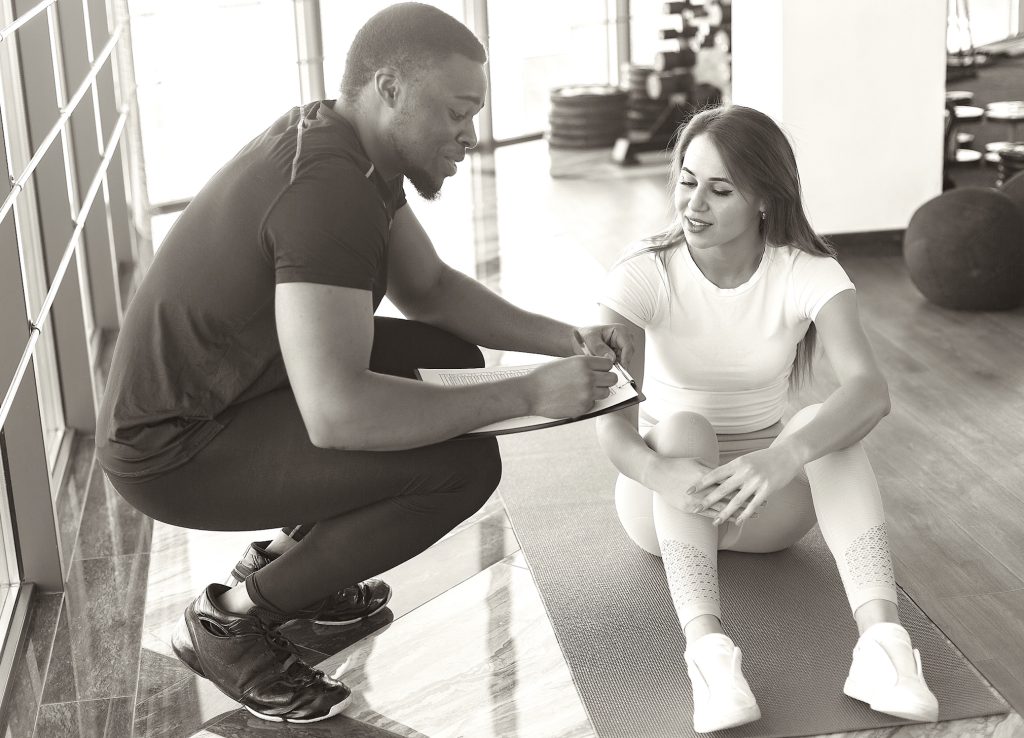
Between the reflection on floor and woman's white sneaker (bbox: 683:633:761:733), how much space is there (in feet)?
0.57

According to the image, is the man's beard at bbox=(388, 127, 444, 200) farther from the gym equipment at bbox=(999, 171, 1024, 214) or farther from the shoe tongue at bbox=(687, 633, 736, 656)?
the gym equipment at bbox=(999, 171, 1024, 214)

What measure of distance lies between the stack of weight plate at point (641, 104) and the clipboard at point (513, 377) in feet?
15.5

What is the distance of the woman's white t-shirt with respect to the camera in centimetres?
207

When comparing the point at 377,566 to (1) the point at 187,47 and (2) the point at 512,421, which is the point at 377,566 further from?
(1) the point at 187,47

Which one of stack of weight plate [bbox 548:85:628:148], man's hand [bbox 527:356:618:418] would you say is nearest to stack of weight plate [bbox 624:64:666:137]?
stack of weight plate [bbox 548:85:628:148]

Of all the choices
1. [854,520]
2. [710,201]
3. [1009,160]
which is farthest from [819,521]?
[1009,160]

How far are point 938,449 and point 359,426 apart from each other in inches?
63.4

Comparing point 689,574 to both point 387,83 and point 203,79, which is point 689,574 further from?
point 203,79

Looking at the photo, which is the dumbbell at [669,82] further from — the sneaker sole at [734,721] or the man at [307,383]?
the sneaker sole at [734,721]

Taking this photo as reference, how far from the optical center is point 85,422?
3053 mm

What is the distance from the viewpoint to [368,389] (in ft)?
5.42

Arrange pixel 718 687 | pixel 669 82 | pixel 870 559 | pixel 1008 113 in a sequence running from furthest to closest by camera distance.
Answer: pixel 669 82, pixel 1008 113, pixel 870 559, pixel 718 687

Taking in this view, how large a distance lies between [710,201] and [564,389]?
19.1 inches

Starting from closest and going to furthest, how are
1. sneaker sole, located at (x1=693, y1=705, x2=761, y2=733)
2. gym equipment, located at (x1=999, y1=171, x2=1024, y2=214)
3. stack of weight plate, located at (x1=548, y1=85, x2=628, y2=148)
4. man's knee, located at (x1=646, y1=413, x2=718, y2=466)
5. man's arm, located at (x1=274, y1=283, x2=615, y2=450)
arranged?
1. man's arm, located at (x1=274, y1=283, x2=615, y2=450)
2. sneaker sole, located at (x1=693, y1=705, x2=761, y2=733)
3. man's knee, located at (x1=646, y1=413, x2=718, y2=466)
4. gym equipment, located at (x1=999, y1=171, x2=1024, y2=214)
5. stack of weight plate, located at (x1=548, y1=85, x2=628, y2=148)
